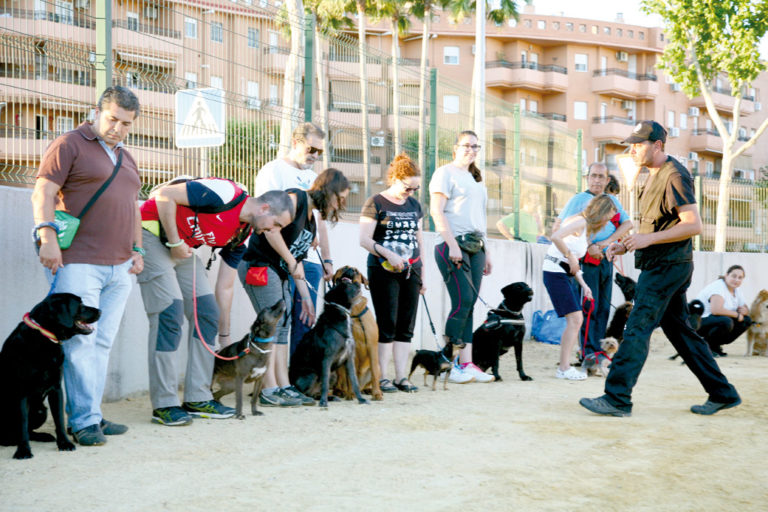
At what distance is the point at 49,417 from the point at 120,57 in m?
2.76

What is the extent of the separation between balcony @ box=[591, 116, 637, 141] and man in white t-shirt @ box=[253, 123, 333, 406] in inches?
2055

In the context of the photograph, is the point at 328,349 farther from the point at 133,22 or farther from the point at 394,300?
the point at 133,22

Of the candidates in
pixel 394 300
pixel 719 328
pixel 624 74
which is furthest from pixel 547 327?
pixel 624 74

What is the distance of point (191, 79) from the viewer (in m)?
7.09

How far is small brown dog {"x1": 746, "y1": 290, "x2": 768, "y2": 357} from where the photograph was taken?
1152 cm

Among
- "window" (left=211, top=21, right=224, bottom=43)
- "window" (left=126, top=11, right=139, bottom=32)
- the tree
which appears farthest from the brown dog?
the tree

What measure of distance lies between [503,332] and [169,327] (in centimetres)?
367

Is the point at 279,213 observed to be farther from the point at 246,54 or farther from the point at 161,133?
the point at 246,54

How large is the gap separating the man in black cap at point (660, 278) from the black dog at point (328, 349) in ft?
5.99

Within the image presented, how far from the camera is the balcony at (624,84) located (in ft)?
188

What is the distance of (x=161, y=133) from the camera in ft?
22.5

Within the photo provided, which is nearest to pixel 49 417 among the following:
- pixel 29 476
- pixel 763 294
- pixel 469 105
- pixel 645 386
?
pixel 29 476

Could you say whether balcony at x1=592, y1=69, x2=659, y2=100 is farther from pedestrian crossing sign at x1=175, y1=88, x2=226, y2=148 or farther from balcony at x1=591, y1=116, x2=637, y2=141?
pedestrian crossing sign at x1=175, y1=88, x2=226, y2=148

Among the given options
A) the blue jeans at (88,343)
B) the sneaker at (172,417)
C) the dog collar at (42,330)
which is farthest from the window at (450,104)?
the dog collar at (42,330)
